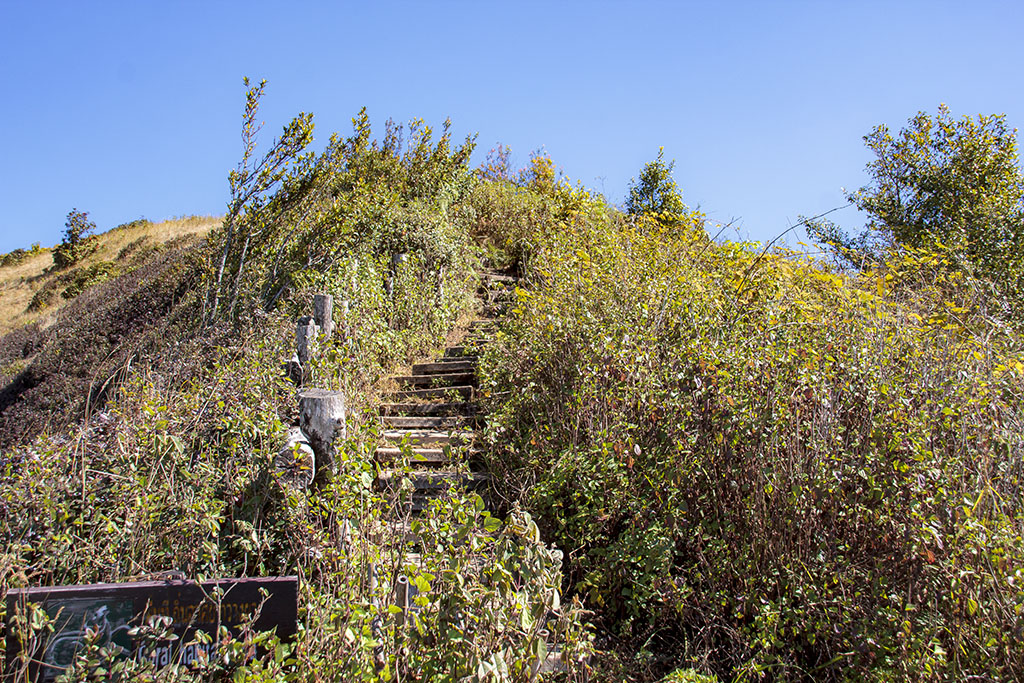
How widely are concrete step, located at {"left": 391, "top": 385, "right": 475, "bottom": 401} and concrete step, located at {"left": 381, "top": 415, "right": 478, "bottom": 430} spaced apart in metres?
0.44

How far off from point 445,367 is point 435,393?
606mm

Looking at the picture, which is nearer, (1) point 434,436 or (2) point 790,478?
(2) point 790,478

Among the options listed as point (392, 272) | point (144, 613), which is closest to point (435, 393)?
point (392, 272)

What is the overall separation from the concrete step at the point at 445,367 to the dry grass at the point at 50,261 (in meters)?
14.9

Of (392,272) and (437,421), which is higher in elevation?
(392,272)

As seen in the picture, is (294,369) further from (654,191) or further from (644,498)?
(654,191)

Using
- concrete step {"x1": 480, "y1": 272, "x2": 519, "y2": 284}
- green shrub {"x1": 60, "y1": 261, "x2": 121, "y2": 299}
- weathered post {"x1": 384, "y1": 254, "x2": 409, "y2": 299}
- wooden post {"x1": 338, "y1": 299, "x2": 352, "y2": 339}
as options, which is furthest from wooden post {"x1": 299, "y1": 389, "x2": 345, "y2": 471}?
green shrub {"x1": 60, "y1": 261, "x2": 121, "y2": 299}

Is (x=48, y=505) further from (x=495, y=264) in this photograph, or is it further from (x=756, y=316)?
(x=495, y=264)

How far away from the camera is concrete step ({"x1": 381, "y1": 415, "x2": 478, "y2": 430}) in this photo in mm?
6938

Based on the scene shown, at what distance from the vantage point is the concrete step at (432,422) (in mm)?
6938

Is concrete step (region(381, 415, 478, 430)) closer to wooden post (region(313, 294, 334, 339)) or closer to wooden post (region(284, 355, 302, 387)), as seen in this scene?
wooden post (region(284, 355, 302, 387))

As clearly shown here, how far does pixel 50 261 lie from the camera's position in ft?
81.8

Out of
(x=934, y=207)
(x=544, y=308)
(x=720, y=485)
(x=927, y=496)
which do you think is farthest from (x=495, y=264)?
(x=927, y=496)

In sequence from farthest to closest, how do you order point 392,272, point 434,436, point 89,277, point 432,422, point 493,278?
point 89,277 → point 493,278 → point 392,272 → point 432,422 → point 434,436
